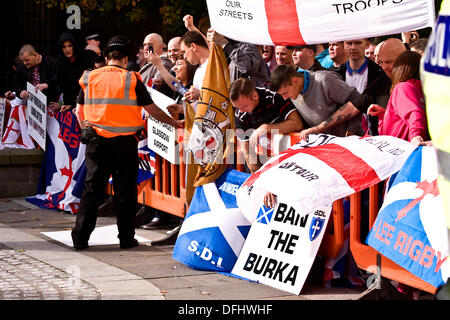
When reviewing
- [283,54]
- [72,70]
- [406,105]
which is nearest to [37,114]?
[72,70]

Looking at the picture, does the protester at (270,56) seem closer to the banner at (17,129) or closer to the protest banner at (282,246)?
A: the protest banner at (282,246)

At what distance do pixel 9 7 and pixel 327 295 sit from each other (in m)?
17.4

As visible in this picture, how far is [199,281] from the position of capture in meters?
6.53

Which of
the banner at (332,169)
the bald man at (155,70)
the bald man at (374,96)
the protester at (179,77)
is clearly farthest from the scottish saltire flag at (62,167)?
the banner at (332,169)

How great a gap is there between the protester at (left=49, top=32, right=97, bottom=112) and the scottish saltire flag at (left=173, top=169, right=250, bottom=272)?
4.34 meters

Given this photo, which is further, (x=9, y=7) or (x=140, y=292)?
(x=9, y=7)

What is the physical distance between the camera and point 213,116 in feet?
24.2

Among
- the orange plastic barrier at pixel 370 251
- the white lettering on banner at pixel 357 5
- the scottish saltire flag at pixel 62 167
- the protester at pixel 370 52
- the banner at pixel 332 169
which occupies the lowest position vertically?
the scottish saltire flag at pixel 62 167

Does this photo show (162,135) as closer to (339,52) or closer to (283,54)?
(283,54)

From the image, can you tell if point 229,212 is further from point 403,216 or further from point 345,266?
point 403,216

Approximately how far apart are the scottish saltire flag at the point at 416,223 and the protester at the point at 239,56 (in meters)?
2.46

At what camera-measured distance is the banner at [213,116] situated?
7387mm

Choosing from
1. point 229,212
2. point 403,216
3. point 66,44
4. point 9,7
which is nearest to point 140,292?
point 229,212

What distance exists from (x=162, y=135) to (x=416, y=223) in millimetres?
4155
